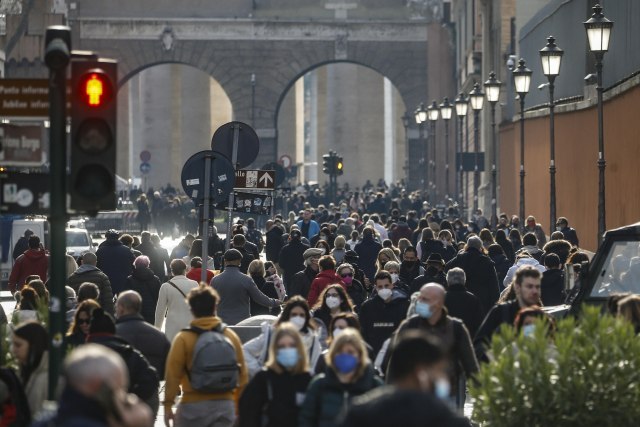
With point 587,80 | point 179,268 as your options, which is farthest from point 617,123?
point 179,268

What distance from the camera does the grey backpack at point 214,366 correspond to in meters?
11.1

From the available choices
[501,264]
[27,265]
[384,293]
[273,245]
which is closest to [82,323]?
[384,293]

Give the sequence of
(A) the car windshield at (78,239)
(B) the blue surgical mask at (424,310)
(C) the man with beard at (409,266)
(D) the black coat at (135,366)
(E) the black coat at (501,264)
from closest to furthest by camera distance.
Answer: (D) the black coat at (135,366) → (B) the blue surgical mask at (424,310) → (C) the man with beard at (409,266) → (E) the black coat at (501,264) → (A) the car windshield at (78,239)

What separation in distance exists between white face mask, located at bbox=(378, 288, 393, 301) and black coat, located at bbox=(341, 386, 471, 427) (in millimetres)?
7958

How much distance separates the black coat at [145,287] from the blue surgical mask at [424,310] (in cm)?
758

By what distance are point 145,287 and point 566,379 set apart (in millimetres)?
9672

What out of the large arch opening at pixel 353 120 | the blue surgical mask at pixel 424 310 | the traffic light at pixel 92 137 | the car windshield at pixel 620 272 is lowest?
the blue surgical mask at pixel 424 310

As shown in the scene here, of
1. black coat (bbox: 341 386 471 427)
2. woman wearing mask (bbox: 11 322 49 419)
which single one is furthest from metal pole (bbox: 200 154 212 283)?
black coat (bbox: 341 386 471 427)

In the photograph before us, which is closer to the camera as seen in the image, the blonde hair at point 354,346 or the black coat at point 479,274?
the blonde hair at point 354,346

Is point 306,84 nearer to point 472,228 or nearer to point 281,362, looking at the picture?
point 472,228

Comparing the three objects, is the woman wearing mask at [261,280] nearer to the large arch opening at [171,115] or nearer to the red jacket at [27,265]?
the red jacket at [27,265]

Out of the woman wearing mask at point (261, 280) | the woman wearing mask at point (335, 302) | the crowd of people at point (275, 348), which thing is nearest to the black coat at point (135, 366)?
the crowd of people at point (275, 348)

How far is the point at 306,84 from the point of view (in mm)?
172250

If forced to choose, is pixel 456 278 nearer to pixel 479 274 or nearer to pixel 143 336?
pixel 143 336
